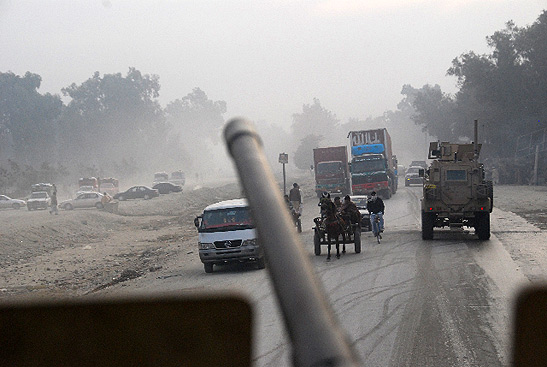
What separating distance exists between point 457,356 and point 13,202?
58939 millimetres

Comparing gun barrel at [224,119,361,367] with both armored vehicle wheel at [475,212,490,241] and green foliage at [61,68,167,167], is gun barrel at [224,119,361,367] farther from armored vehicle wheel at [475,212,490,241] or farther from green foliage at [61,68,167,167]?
green foliage at [61,68,167,167]

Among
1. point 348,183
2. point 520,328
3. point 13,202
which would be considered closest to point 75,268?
point 520,328

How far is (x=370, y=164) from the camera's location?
46.7 m

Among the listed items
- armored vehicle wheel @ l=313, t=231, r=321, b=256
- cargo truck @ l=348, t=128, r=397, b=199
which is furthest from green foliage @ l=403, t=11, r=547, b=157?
armored vehicle wheel @ l=313, t=231, r=321, b=256

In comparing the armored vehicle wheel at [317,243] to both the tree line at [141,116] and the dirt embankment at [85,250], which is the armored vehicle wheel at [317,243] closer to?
the dirt embankment at [85,250]

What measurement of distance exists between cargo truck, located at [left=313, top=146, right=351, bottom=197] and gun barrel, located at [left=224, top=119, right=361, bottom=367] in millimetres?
48740

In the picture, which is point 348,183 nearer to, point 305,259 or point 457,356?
point 457,356

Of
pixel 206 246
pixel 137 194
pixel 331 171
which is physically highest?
pixel 331 171

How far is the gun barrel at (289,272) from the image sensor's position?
4.55 feet

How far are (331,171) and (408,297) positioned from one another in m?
38.2

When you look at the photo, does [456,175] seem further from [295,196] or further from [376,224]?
[295,196]

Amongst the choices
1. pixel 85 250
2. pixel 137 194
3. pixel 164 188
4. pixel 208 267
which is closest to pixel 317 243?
pixel 208 267

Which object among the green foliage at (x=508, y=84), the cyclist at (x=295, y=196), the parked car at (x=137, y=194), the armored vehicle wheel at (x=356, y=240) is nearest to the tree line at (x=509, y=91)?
the green foliage at (x=508, y=84)

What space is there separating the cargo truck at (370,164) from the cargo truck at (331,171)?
278cm
